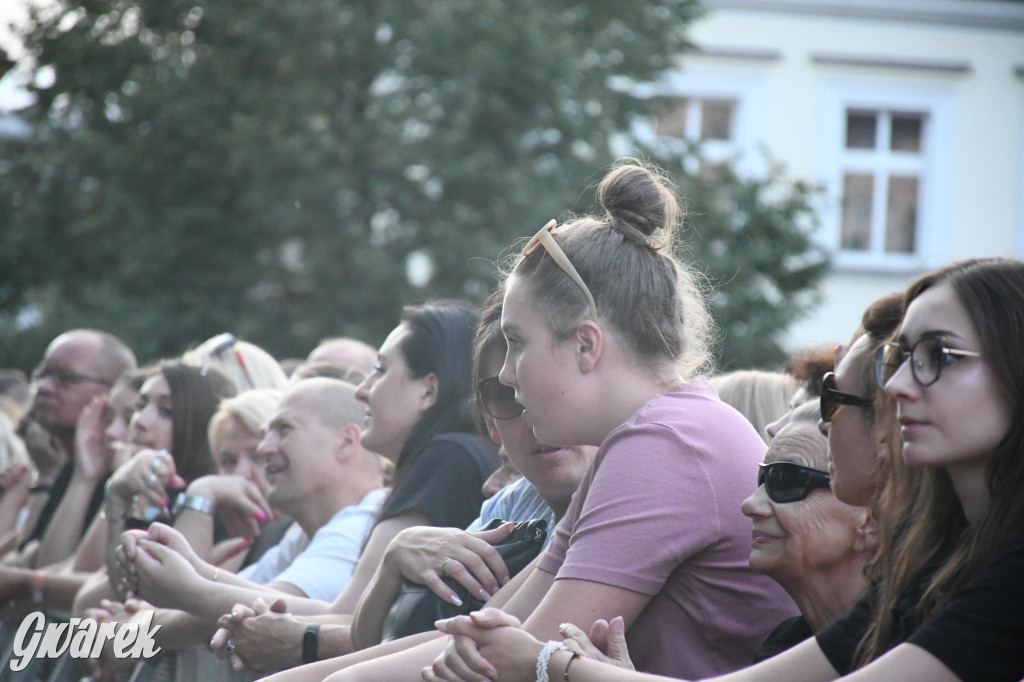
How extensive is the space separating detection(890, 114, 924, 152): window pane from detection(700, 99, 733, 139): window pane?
7.49 ft

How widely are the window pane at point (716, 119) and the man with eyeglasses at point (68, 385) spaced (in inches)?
437

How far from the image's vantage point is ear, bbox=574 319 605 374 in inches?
105

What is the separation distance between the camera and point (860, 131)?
56.1 feet

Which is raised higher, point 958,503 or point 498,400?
point 958,503

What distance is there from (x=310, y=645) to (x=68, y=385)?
4.00m

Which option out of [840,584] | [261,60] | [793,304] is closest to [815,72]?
[793,304]

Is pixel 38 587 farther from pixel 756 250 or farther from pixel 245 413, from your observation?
pixel 756 250

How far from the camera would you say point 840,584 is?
2529 millimetres

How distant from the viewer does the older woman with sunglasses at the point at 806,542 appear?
2.48m

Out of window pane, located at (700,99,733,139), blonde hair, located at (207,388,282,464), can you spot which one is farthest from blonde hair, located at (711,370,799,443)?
window pane, located at (700,99,733,139)

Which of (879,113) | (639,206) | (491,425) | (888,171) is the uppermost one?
(639,206)

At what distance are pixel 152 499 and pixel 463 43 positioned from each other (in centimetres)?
742

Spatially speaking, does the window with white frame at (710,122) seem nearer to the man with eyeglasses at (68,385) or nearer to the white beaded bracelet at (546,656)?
the man with eyeglasses at (68,385)

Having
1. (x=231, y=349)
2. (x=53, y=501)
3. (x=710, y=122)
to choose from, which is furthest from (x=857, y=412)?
(x=710, y=122)
